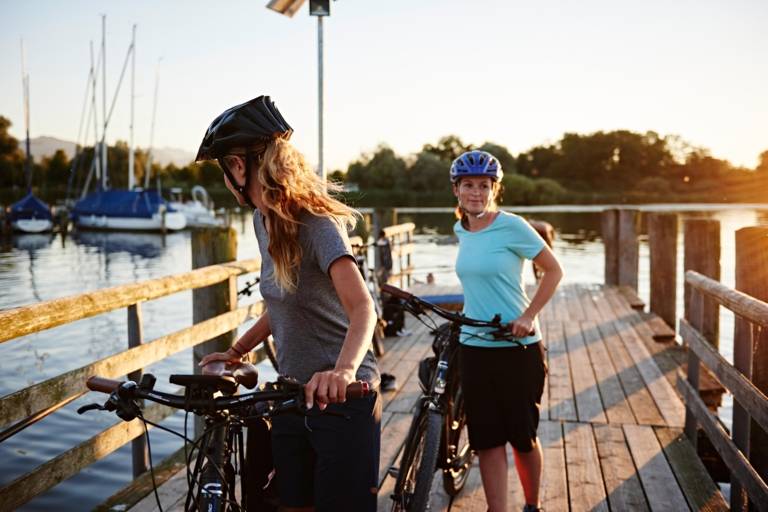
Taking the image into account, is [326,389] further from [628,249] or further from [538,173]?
[538,173]

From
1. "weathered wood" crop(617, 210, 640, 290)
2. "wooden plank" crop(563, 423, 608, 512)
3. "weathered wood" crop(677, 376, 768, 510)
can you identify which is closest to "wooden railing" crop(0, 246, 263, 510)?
"wooden plank" crop(563, 423, 608, 512)

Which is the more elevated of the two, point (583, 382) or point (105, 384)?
point (105, 384)

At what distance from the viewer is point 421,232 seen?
50.8 meters

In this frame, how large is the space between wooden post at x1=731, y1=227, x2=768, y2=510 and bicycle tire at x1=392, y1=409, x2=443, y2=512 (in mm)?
1597

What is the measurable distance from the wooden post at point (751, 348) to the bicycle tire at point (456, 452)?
1357 mm

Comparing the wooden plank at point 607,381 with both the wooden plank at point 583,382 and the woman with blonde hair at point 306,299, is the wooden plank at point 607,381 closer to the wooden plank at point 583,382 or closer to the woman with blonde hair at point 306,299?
the wooden plank at point 583,382

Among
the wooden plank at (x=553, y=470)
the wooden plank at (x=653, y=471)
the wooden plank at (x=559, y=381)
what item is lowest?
the wooden plank at (x=553, y=470)

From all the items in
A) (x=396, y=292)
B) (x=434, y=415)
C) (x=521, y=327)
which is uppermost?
(x=396, y=292)

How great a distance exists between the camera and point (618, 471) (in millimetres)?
4207

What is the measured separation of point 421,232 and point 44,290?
29937 mm

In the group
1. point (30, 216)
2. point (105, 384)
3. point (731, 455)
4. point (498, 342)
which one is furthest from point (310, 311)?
point (30, 216)

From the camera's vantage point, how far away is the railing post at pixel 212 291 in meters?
4.75

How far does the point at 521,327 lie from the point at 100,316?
17.3m

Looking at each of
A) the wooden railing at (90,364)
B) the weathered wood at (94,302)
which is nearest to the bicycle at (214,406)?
the wooden railing at (90,364)
